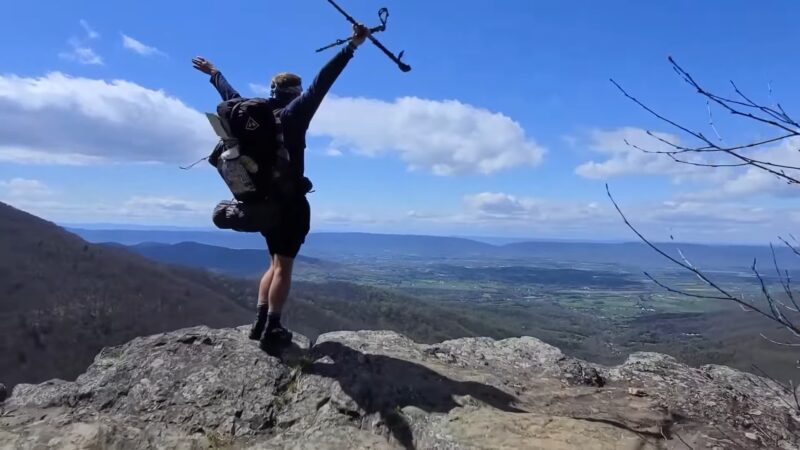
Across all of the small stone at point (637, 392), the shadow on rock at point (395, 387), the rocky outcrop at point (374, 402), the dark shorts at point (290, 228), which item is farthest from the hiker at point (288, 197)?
the small stone at point (637, 392)

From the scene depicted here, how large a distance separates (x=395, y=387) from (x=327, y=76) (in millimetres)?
4030

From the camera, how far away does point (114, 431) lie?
630 cm

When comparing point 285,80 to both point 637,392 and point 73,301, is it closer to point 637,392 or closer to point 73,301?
point 637,392

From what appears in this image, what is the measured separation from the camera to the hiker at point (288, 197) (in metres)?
7.13

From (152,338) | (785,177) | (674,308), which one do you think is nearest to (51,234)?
(152,338)

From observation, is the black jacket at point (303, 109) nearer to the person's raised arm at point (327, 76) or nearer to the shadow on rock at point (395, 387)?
the person's raised arm at point (327, 76)

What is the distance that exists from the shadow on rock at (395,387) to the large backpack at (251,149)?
2549mm

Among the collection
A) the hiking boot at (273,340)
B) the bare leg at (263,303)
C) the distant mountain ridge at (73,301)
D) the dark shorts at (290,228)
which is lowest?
the distant mountain ridge at (73,301)

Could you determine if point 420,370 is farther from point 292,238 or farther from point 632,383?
point 632,383

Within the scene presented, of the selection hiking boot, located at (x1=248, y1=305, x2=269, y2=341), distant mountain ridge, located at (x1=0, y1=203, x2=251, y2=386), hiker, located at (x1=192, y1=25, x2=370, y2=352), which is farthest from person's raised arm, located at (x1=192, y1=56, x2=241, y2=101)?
distant mountain ridge, located at (x1=0, y1=203, x2=251, y2=386)

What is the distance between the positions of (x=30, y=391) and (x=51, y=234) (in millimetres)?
117891

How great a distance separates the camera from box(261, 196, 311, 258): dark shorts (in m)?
7.68

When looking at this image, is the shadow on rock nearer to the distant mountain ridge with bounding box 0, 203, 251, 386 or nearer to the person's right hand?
the person's right hand

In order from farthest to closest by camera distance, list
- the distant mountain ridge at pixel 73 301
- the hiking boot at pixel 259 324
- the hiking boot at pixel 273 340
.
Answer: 1. the distant mountain ridge at pixel 73 301
2. the hiking boot at pixel 259 324
3. the hiking boot at pixel 273 340
